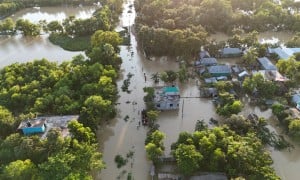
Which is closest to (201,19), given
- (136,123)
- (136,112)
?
(136,112)

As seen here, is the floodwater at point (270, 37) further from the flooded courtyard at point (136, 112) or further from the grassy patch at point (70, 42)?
the grassy patch at point (70, 42)

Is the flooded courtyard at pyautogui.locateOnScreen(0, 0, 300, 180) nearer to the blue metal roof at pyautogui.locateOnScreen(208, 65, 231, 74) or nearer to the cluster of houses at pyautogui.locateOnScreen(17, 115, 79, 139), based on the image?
the blue metal roof at pyautogui.locateOnScreen(208, 65, 231, 74)

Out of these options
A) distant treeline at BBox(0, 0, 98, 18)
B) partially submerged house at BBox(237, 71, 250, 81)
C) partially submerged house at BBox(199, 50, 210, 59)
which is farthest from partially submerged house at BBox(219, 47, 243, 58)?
distant treeline at BBox(0, 0, 98, 18)

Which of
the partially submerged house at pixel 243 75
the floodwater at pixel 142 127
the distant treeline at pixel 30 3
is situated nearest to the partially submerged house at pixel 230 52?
the floodwater at pixel 142 127

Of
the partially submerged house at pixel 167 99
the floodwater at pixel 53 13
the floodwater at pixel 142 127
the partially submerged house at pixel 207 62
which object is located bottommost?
the floodwater at pixel 142 127

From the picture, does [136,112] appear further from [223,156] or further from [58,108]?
[223,156]
